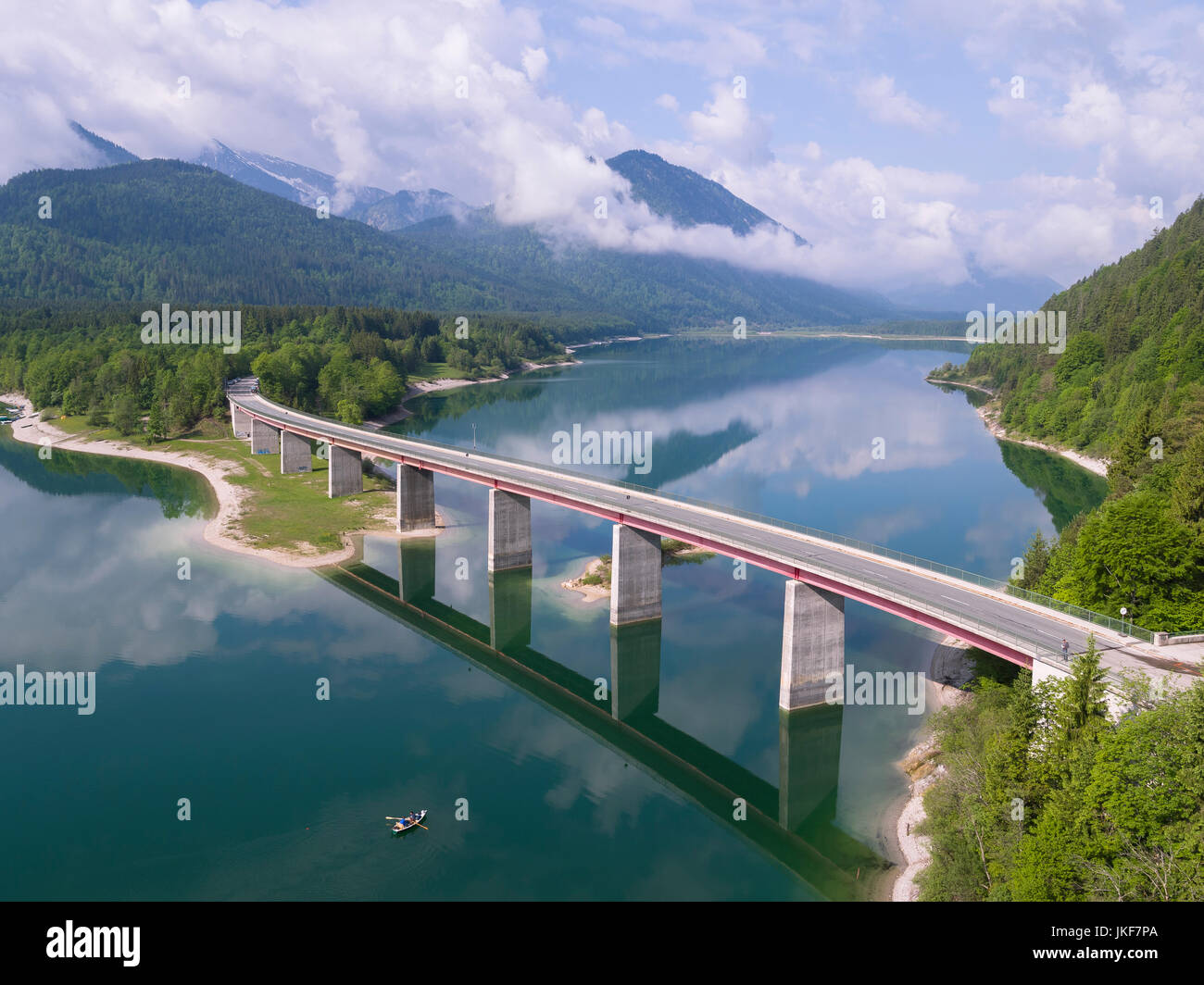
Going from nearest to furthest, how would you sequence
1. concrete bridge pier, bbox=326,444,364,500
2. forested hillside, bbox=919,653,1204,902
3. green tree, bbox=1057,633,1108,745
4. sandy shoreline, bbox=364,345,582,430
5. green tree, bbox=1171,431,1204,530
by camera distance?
forested hillside, bbox=919,653,1204,902
green tree, bbox=1057,633,1108,745
green tree, bbox=1171,431,1204,530
concrete bridge pier, bbox=326,444,364,500
sandy shoreline, bbox=364,345,582,430

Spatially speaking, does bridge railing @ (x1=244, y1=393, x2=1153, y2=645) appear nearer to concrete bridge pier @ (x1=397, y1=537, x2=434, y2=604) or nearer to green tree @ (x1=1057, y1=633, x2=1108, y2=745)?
green tree @ (x1=1057, y1=633, x2=1108, y2=745)

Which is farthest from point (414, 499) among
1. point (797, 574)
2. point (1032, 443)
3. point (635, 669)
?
point (1032, 443)

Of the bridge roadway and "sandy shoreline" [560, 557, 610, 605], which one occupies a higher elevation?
the bridge roadway

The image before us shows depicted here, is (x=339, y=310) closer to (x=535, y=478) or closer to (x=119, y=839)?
(x=535, y=478)

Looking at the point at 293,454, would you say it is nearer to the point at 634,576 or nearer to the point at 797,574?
the point at 634,576

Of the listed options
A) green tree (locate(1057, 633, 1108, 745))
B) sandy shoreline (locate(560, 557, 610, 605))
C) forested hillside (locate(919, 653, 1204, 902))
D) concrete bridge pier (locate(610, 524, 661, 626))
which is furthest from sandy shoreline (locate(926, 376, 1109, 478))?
forested hillside (locate(919, 653, 1204, 902))

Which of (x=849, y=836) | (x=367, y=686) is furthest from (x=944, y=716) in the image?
(x=367, y=686)
